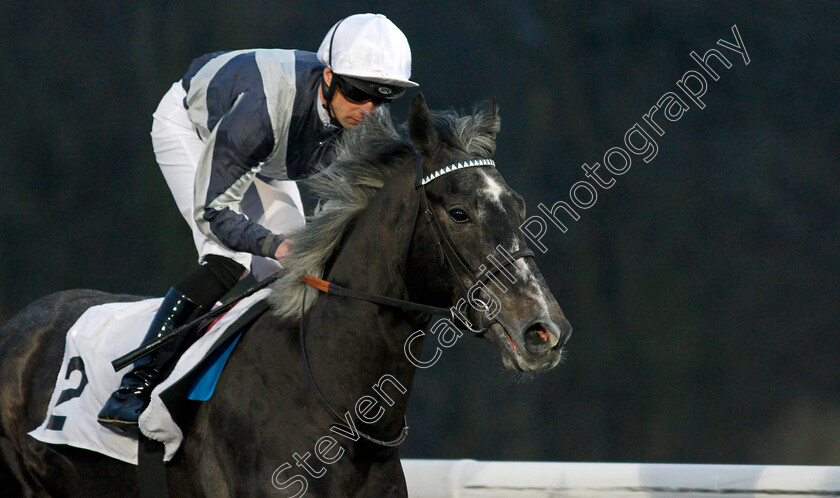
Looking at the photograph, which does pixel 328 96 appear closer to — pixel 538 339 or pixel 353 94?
pixel 353 94

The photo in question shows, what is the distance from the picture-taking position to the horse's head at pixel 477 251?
1694mm

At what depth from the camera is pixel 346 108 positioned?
2287mm

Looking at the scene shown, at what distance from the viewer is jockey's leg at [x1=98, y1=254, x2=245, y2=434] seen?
6.97 ft

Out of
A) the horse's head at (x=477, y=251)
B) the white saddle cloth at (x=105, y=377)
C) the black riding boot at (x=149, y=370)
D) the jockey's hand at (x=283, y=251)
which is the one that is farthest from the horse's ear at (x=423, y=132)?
the black riding boot at (x=149, y=370)

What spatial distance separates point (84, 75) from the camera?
4.53 meters

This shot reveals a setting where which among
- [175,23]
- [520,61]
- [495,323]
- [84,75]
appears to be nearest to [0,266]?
[84,75]

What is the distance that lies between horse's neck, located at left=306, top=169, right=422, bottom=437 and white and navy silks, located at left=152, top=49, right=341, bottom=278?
0.84 feet

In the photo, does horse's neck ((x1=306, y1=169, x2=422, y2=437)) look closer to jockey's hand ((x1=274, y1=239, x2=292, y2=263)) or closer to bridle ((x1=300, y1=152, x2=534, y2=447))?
bridle ((x1=300, y1=152, x2=534, y2=447))

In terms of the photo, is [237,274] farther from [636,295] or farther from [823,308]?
[823,308]

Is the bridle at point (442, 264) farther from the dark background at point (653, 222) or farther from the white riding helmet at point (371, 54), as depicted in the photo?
the dark background at point (653, 222)

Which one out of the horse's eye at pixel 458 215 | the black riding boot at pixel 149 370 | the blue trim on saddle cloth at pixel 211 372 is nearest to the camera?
the horse's eye at pixel 458 215

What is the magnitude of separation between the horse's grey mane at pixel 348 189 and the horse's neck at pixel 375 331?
0.25ft

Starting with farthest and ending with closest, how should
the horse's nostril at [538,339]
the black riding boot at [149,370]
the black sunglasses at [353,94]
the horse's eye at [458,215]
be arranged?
1. the black sunglasses at [353,94]
2. the black riding boot at [149,370]
3. the horse's eye at [458,215]
4. the horse's nostril at [538,339]

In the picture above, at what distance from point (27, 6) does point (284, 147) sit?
2875mm
